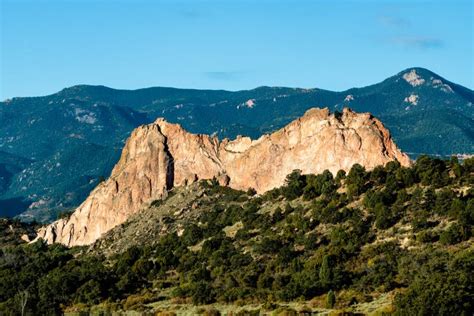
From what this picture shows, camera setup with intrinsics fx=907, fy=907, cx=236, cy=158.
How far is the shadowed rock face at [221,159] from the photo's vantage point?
122375mm

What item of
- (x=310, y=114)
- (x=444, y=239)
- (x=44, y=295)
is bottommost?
(x=44, y=295)

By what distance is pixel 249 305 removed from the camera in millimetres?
91125

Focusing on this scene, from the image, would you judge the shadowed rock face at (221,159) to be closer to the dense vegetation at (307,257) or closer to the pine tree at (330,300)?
the dense vegetation at (307,257)

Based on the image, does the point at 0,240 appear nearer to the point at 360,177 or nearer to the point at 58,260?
the point at 58,260

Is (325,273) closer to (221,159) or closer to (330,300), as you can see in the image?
(330,300)

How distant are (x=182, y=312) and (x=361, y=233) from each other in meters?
23.3

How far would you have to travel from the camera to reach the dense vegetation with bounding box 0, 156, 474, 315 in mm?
88513

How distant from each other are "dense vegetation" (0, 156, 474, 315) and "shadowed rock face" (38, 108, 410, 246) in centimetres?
425

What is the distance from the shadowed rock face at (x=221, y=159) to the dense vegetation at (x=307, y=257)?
4246 mm

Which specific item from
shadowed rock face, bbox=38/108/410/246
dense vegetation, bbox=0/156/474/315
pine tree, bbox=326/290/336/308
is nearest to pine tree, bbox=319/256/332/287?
dense vegetation, bbox=0/156/474/315

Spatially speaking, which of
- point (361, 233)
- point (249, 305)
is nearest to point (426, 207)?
point (361, 233)

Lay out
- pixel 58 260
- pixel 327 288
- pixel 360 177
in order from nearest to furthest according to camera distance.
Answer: pixel 327 288 < pixel 360 177 < pixel 58 260

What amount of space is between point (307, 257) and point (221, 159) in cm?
4253

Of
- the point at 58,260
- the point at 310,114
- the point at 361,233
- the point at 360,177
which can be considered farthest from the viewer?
the point at 310,114
